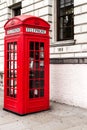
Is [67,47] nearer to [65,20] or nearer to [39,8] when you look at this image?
[65,20]

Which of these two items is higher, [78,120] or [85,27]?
[85,27]

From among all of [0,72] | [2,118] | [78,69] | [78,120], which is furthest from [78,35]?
[0,72]

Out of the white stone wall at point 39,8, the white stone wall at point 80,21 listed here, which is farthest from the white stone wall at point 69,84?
the white stone wall at point 39,8

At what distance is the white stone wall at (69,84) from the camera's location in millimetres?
8719

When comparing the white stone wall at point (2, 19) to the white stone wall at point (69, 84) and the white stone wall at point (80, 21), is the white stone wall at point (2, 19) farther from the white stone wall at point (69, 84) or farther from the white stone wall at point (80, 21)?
the white stone wall at point (80, 21)

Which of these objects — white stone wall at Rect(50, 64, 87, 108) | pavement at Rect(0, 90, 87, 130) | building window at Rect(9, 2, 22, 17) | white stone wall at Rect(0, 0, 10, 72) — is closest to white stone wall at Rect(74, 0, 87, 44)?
white stone wall at Rect(50, 64, 87, 108)

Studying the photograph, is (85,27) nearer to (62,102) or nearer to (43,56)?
(43,56)

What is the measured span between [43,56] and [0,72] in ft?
→ 18.7

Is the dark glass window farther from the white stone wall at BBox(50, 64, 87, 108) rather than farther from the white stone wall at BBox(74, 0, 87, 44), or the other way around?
the white stone wall at BBox(74, 0, 87, 44)

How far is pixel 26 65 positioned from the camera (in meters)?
→ 7.95

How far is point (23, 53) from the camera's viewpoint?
25.7 ft

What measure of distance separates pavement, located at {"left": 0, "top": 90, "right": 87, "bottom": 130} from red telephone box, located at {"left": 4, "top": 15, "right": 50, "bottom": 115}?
0.97ft

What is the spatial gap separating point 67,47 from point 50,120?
9.85 ft

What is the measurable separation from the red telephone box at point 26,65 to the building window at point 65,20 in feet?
5.53
